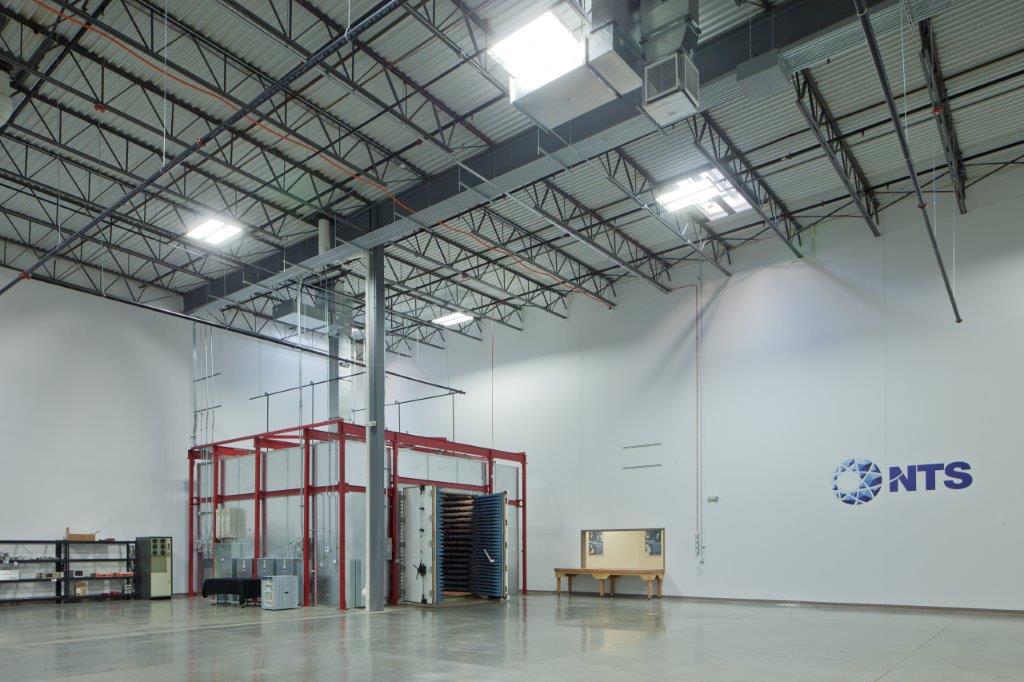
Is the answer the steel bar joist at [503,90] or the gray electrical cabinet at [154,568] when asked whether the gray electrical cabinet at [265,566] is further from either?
the steel bar joist at [503,90]

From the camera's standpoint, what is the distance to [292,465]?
63.6 feet

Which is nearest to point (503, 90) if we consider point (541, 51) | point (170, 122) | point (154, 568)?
point (541, 51)

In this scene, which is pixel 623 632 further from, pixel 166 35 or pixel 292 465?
→ pixel 166 35

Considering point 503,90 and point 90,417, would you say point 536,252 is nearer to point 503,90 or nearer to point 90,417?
point 503,90

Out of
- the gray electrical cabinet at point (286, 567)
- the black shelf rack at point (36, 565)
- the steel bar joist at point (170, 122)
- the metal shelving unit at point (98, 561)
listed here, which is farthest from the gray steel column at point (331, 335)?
the black shelf rack at point (36, 565)

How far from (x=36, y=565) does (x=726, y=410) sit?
18143mm

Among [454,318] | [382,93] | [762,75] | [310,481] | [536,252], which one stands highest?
[382,93]

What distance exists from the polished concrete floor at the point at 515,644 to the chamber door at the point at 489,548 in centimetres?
254

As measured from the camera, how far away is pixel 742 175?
16.8 metres

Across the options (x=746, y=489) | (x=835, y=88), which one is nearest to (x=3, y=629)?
(x=746, y=489)

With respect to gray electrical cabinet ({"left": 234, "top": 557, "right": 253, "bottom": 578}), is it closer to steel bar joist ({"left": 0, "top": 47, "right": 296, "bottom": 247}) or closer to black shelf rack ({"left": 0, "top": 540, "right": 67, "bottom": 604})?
black shelf rack ({"left": 0, "top": 540, "right": 67, "bottom": 604})

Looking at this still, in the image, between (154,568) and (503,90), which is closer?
(503,90)

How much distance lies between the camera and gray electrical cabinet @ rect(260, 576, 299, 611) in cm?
1711

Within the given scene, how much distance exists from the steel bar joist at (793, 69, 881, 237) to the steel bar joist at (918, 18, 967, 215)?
1.74 meters
